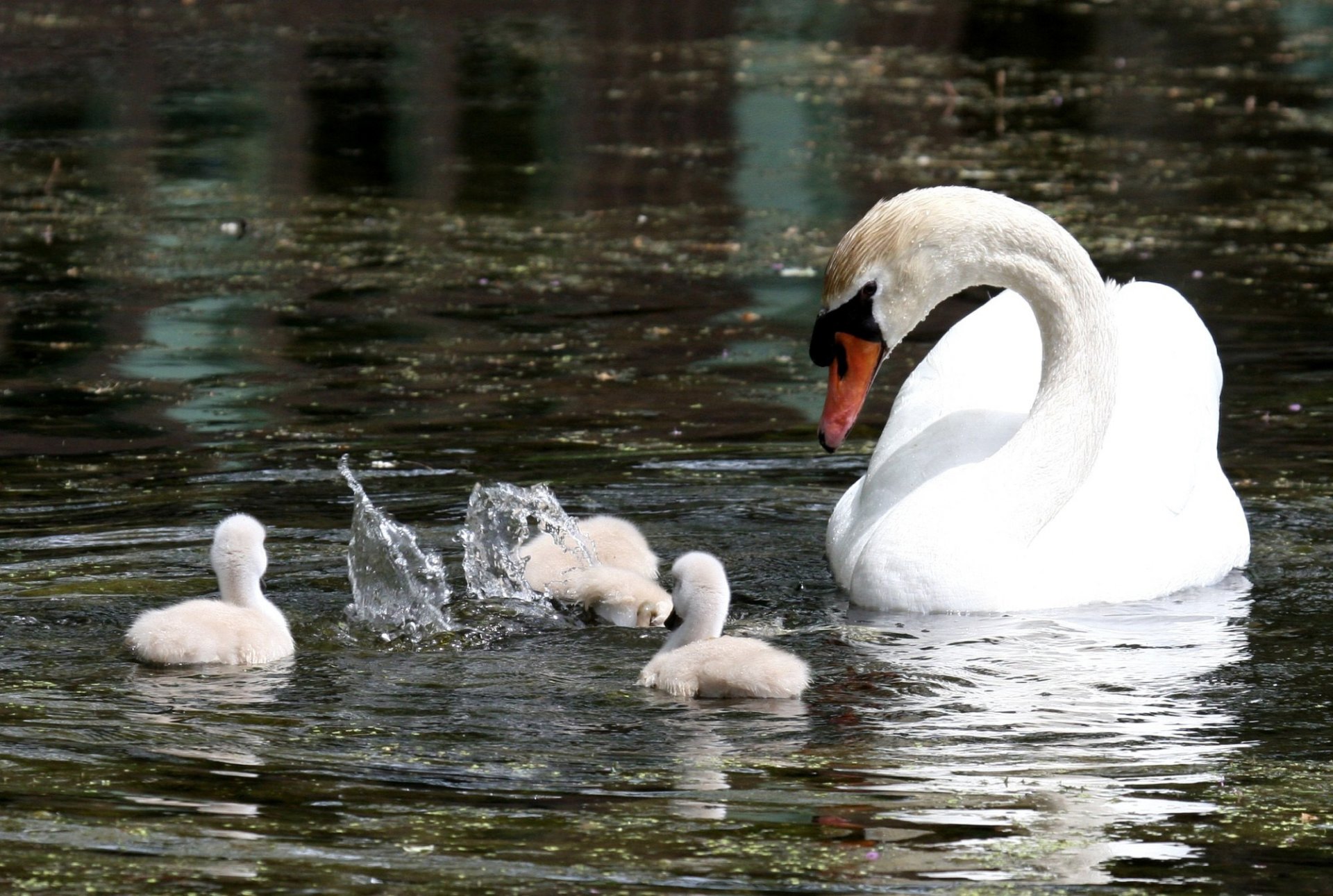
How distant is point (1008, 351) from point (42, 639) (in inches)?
133

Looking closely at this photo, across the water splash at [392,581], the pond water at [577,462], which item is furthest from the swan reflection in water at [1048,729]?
the water splash at [392,581]

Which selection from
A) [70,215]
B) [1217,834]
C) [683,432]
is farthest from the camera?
[70,215]

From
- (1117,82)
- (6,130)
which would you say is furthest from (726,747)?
(1117,82)

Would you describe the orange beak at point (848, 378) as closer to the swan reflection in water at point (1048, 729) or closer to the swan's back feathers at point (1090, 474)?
the swan's back feathers at point (1090, 474)

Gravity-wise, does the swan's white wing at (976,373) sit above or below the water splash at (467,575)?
above

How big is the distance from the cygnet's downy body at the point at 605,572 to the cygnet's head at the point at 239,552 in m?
1.01

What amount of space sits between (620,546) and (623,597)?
Result: 0.38 metres

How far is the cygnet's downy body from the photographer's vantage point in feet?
22.1

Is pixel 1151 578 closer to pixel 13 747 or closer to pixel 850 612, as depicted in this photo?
pixel 850 612

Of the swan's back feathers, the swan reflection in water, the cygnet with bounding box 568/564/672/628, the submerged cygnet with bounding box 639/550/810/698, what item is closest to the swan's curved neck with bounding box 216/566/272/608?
the cygnet with bounding box 568/564/672/628

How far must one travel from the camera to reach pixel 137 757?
16.9 feet

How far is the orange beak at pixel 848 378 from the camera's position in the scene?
22.8 ft

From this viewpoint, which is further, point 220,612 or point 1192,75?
point 1192,75

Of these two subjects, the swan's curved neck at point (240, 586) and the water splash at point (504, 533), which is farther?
the water splash at point (504, 533)
